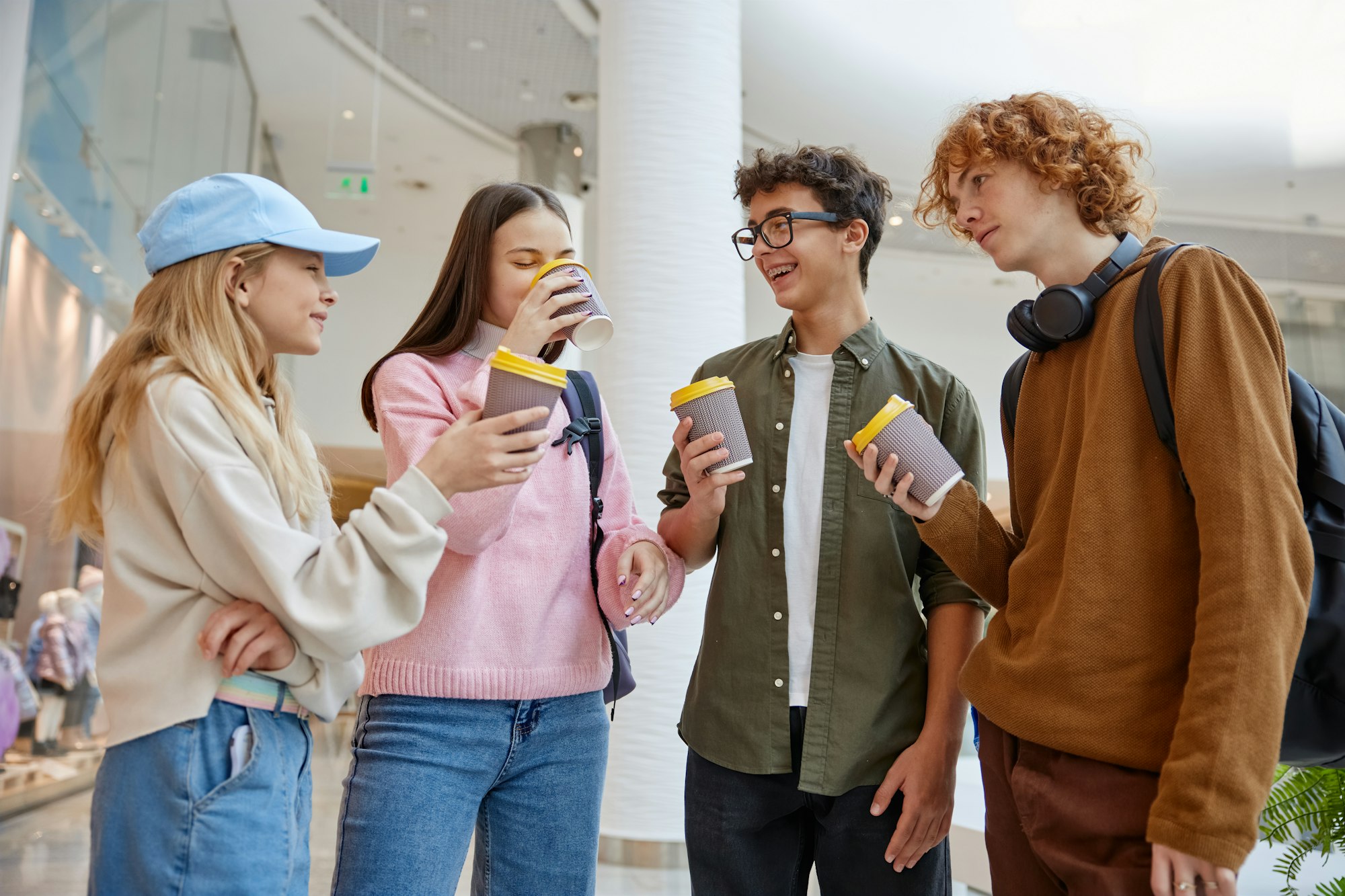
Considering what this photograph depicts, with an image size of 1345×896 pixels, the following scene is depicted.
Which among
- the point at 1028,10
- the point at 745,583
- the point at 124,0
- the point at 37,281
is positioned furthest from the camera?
the point at 1028,10

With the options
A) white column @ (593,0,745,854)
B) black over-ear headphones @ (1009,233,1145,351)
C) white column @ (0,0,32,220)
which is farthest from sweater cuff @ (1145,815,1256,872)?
white column @ (0,0,32,220)

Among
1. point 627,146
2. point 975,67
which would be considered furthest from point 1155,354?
point 975,67

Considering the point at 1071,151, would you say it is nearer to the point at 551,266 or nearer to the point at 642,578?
the point at 551,266

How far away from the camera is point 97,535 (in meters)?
1.28

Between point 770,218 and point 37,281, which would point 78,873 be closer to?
point 37,281

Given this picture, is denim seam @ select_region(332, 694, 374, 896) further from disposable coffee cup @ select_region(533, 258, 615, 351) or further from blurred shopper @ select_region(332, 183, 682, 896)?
disposable coffee cup @ select_region(533, 258, 615, 351)

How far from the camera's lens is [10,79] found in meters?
Answer: 4.43

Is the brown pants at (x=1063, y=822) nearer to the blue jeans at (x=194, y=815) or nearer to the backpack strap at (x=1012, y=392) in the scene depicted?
the backpack strap at (x=1012, y=392)

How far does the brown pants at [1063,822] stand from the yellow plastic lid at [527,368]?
29.3 inches

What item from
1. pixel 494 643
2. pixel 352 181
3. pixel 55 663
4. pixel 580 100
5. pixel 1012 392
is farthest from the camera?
pixel 580 100

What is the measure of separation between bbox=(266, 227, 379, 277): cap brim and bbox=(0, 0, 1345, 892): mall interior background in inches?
82.4

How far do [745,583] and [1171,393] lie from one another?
0.73 metres

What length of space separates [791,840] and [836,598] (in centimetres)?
39

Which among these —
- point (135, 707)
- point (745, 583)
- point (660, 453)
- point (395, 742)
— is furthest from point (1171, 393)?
point (660, 453)
